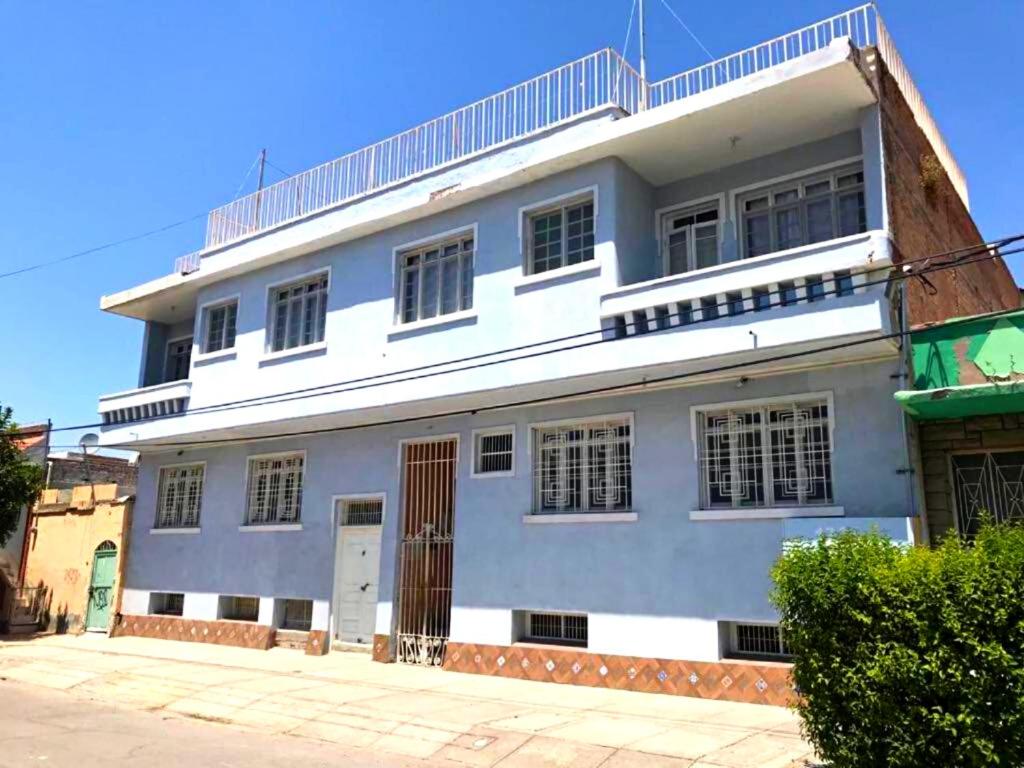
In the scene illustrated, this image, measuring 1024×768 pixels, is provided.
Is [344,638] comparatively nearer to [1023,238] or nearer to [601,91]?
[601,91]

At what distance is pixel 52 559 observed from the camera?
20344mm

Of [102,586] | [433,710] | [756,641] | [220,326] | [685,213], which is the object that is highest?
[685,213]

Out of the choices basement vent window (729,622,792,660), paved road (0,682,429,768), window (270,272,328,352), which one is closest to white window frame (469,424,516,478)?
window (270,272,328,352)

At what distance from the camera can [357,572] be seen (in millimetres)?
15133

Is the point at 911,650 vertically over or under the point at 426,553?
under

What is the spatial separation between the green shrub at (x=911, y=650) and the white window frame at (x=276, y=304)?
10.7 meters

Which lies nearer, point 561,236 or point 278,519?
point 561,236

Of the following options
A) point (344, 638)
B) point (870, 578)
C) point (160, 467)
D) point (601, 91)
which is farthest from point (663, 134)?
point (160, 467)

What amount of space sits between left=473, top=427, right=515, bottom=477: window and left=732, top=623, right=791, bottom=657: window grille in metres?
4.10

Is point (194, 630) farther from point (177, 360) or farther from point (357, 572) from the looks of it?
point (177, 360)

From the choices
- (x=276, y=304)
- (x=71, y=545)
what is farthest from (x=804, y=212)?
(x=71, y=545)

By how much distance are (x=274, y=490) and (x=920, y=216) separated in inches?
486

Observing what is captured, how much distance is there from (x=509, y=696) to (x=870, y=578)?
6.14 meters

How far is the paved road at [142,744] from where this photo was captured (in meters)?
→ 7.74
